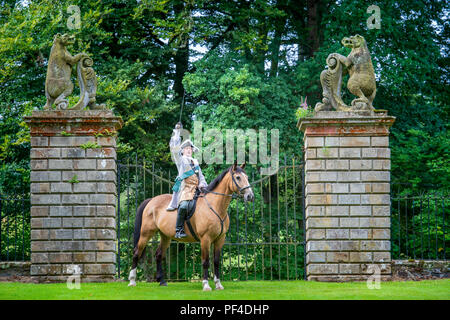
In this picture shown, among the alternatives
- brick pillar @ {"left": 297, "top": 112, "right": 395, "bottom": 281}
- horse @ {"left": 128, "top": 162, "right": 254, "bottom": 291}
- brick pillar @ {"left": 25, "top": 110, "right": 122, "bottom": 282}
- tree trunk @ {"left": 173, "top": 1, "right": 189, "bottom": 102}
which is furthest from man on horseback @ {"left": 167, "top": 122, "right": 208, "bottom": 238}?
tree trunk @ {"left": 173, "top": 1, "right": 189, "bottom": 102}

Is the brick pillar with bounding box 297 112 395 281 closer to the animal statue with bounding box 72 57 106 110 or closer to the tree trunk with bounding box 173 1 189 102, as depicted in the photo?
the animal statue with bounding box 72 57 106 110

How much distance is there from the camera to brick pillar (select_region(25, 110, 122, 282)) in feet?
38.7

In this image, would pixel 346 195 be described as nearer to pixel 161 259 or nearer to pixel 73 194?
pixel 161 259

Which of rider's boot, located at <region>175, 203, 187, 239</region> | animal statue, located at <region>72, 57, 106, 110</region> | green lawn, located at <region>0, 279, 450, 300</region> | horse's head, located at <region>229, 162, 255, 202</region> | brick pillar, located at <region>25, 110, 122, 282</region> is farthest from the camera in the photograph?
animal statue, located at <region>72, 57, 106, 110</region>

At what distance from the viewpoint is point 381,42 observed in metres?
19.3

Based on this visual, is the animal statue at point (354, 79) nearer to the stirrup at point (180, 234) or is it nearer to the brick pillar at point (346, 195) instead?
the brick pillar at point (346, 195)

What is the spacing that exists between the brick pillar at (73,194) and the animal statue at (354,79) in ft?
13.8

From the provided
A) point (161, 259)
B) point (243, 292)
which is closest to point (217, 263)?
point (243, 292)

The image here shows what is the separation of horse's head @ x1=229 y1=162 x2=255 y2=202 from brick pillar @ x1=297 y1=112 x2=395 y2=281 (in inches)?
99.8

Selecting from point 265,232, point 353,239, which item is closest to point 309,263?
point 353,239

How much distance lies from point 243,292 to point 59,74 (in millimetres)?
5861

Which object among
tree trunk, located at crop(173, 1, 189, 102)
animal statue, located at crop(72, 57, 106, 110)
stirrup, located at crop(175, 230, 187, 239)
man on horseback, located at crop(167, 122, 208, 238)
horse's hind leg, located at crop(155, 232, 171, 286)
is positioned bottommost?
horse's hind leg, located at crop(155, 232, 171, 286)

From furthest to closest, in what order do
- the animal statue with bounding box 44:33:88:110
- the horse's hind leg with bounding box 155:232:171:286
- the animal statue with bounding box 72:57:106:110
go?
the animal statue with bounding box 72:57:106:110
the animal statue with bounding box 44:33:88:110
the horse's hind leg with bounding box 155:232:171:286

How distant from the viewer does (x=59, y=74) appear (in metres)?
12.3
